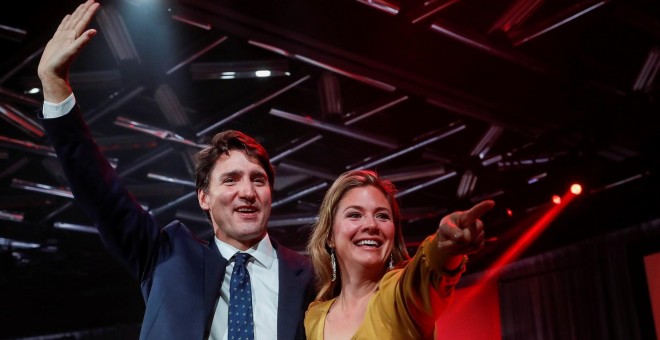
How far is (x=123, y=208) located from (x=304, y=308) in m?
0.65

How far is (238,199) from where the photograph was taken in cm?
225

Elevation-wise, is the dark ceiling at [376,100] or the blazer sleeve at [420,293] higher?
the dark ceiling at [376,100]

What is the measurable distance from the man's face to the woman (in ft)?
0.72

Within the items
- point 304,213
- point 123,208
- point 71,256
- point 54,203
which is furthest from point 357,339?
point 71,256

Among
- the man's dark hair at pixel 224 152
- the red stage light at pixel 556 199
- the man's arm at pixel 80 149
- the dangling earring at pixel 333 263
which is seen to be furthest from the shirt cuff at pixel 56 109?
the red stage light at pixel 556 199

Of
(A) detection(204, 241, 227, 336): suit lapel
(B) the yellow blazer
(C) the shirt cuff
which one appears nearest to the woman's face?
(B) the yellow blazer

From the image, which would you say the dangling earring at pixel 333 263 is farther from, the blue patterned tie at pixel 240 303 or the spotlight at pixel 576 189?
the spotlight at pixel 576 189

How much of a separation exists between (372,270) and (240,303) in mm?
399

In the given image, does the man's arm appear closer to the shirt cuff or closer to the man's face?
the shirt cuff

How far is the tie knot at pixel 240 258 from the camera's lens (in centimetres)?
222

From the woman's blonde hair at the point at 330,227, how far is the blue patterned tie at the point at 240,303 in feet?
0.91

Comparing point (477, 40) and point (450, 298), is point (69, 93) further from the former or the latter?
point (477, 40)

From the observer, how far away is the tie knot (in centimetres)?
222

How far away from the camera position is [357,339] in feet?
6.40
